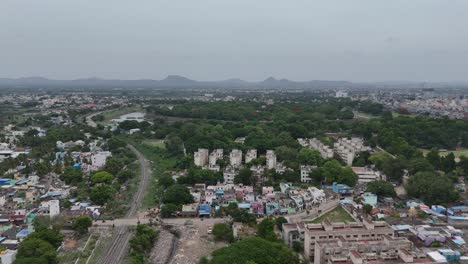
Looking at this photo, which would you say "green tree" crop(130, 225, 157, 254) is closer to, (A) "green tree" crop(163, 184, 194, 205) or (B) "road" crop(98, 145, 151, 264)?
(B) "road" crop(98, 145, 151, 264)

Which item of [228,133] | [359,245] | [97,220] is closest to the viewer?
[359,245]

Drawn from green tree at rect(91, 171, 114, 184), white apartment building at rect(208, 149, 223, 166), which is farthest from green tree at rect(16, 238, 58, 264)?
white apartment building at rect(208, 149, 223, 166)

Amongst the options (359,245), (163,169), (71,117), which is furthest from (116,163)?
(71,117)

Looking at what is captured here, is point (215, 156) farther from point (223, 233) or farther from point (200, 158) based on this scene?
point (223, 233)

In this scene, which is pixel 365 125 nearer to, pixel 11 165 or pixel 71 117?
pixel 11 165

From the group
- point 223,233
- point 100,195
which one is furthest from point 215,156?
point 223,233

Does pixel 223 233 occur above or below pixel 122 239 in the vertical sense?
above
